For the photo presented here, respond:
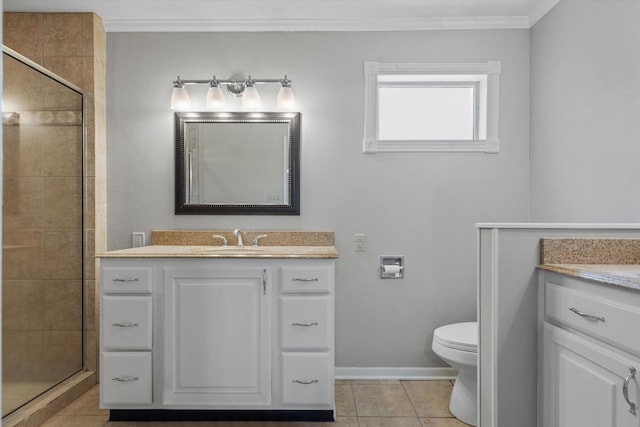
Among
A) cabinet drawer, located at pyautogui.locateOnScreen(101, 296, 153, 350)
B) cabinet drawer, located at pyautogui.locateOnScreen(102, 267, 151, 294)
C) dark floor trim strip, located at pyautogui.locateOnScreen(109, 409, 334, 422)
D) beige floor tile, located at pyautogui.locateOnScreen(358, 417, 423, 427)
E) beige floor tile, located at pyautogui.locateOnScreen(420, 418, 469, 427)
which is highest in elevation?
cabinet drawer, located at pyautogui.locateOnScreen(102, 267, 151, 294)

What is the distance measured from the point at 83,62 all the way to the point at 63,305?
1.44 m

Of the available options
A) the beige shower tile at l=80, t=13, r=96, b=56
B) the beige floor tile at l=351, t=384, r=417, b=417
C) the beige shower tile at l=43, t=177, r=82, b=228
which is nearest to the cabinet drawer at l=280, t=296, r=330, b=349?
the beige floor tile at l=351, t=384, r=417, b=417

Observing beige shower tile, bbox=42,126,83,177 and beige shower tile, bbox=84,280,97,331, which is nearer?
beige shower tile, bbox=42,126,83,177

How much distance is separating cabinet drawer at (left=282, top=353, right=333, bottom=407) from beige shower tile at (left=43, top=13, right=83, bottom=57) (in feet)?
7.22

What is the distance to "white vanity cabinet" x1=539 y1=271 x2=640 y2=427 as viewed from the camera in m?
1.26

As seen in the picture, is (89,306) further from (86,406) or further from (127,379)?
(127,379)

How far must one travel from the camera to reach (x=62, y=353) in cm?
246

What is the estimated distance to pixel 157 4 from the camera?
8.32 feet

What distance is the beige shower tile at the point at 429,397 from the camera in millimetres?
2304

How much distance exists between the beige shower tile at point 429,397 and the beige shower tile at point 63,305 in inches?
78.4

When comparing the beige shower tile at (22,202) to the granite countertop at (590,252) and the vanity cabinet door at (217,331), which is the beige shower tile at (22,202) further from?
the granite countertop at (590,252)

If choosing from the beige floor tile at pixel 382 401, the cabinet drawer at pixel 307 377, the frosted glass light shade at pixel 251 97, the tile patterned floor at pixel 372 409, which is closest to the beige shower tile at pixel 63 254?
the tile patterned floor at pixel 372 409

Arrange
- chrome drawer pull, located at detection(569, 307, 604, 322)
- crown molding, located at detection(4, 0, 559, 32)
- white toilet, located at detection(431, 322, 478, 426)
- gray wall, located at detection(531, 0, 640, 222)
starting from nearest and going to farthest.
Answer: chrome drawer pull, located at detection(569, 307, 604, 322)
gray wall, located at detection(531, 0, 640, 222)
white toilet, located at detection(431, 322, 478, 426)
crown molding, located at detection(4, 0, 559, 32)

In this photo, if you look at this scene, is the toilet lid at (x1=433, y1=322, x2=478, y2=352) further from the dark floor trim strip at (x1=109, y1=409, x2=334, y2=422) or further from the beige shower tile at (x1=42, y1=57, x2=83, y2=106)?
A: the beige shower tile at (x1=42, y1=57, x2=83, y2=106)
